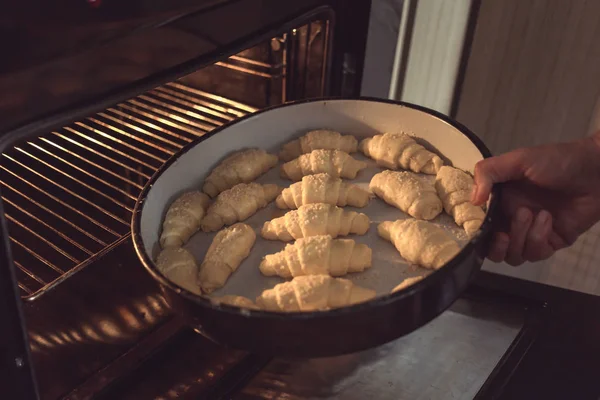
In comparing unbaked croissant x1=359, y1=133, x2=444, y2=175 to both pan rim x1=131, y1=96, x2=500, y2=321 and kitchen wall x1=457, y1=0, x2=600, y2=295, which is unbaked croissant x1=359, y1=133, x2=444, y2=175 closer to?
pan rim x1=131, y1=96, x2=500, y2=321

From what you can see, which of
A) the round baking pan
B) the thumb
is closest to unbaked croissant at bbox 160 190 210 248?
the round baking pan

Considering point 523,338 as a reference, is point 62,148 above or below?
above

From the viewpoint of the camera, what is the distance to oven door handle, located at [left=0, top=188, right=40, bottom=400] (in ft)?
1.77

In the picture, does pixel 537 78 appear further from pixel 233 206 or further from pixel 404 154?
pixel 233 206

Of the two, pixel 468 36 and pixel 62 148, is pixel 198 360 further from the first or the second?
pixel 468 36

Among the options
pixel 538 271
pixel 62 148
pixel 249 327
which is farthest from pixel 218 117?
pixel 538 271

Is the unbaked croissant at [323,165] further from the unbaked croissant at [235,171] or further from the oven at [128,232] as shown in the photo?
the oven at [128,232]

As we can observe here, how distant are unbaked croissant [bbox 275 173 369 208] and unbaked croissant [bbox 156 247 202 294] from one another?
0.56 feet

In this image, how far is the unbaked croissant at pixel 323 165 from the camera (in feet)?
2.87

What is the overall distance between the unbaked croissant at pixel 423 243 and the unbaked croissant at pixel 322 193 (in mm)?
88

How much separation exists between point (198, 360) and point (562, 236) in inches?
25.4

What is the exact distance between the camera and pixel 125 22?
1.95 feet

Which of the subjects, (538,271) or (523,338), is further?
(538,271)

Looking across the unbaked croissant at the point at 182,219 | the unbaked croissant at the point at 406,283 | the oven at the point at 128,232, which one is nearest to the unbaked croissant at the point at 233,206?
the unbaked croissant at the point at 182,219
